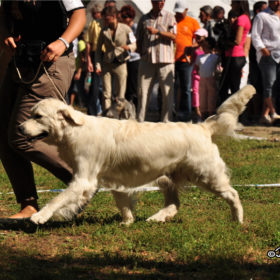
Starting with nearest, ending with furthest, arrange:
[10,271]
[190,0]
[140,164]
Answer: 1. [10,271]
2. [140,164]
3. [190,0]

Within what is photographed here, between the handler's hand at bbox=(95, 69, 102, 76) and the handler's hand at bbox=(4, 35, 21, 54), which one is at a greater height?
the handler's hand at bbox=(4, 35, 21, 54)

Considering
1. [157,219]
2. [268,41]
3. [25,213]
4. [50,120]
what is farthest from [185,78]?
[50,120]

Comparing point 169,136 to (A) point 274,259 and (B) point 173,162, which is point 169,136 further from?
(A) point 274,259

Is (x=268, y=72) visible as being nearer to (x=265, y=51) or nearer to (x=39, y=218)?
(x=265, y=51)

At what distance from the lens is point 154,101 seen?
15406mm

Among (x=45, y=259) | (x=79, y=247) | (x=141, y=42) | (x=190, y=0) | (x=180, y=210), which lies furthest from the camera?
(x=190, y=0)

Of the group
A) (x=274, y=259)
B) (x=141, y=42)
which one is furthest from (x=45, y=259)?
(x=141, y=42)

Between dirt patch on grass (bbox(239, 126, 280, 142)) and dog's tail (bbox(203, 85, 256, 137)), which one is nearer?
dog's tail (bbox(203, 85, 256, 137))

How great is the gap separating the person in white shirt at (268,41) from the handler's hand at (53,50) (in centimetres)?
739

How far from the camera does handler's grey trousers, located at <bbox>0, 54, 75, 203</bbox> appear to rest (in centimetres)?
494

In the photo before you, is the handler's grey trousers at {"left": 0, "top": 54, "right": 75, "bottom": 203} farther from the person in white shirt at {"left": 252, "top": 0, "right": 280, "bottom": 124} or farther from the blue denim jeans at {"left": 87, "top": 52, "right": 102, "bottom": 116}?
the blue denim jeans at {"left": 87, "top": 52, "right": 102, "bottom": 116}

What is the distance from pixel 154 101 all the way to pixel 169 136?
10529 mm

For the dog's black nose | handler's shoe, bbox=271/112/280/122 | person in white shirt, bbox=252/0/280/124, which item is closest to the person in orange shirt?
person in white shirt, bbox=252/0/280/124

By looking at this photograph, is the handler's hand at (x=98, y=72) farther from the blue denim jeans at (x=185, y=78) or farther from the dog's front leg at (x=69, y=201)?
the dog's front leg at (x=69, y=201)
